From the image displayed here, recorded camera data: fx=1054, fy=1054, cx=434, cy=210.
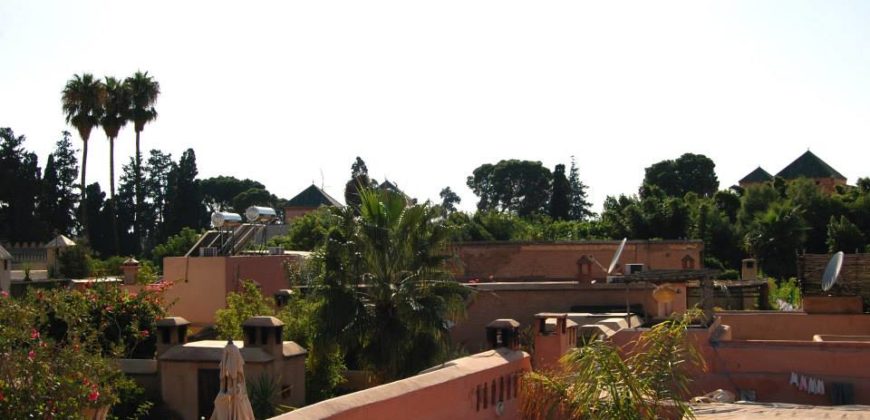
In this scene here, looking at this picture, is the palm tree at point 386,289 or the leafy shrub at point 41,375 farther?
the palm tree at point 386,289

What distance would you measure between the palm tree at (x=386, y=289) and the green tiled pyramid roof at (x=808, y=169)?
2470 inches

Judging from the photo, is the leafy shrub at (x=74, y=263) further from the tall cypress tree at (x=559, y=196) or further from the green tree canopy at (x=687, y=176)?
the green tree canopy at (x=687, y=176)

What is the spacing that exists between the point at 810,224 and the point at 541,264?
2548cm

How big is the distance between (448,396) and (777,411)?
18.2 ft

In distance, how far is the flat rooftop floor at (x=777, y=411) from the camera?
13.7 meters

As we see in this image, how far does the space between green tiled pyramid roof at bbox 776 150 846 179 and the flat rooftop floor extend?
6324 centimetres

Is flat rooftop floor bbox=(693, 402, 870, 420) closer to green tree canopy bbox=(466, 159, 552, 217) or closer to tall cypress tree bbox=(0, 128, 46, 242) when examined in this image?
tall cypress tree bbox=(0, 128, 46, 242)

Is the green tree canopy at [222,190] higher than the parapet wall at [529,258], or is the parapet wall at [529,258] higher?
the green tree canopy at [222,190]

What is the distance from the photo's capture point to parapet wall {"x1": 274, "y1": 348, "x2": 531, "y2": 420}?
356 inches

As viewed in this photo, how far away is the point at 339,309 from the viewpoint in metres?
17.2

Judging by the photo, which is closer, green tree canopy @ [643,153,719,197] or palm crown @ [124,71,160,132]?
palm crown @ [124,71,160,132]

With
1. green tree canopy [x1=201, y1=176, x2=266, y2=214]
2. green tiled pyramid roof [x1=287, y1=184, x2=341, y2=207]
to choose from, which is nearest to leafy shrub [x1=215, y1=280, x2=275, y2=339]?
green tiled pyramid roof [x1=287, y1=184, x2=341, y2=207]

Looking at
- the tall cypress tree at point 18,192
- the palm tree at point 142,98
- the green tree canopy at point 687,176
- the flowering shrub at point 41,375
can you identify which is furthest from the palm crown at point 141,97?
the green tree canopy at point 687,176

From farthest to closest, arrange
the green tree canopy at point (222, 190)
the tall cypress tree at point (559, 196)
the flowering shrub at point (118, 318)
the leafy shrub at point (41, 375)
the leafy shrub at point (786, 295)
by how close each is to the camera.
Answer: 1. the green tree canopy at point (222, 190)
2. the tall cypress tree at point (559, 196)
3. the leafy shrub at point (786, 295)
4. the flowering shrub at point (118, 318)
5. the leafy shrub at point (41, 375)
